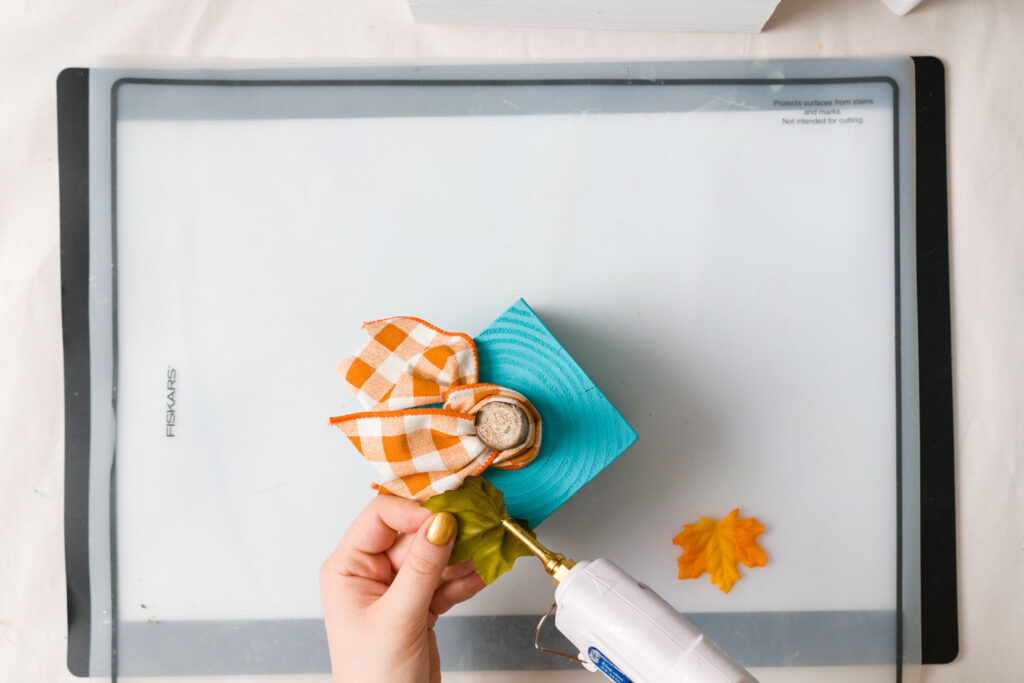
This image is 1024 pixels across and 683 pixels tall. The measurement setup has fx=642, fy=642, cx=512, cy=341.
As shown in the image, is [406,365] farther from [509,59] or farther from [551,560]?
[509,59]

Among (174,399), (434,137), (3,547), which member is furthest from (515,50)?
(3,547)

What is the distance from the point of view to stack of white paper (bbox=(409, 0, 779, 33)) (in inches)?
23.0

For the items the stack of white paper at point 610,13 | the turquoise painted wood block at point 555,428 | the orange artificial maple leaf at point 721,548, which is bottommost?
the orange artificial maple leaf at point 721,548

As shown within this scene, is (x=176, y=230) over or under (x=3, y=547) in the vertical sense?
over

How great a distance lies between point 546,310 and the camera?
62 centimetres

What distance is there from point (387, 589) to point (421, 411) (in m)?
0.14

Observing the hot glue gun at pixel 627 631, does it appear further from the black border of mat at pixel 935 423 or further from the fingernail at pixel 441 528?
the black border of mat at pixel 935 423

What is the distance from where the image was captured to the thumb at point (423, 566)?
446 millimetres

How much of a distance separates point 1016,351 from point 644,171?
0.40 meters

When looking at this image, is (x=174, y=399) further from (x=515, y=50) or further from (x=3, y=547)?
(x=515, y=50)

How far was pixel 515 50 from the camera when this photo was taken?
63 centimetres

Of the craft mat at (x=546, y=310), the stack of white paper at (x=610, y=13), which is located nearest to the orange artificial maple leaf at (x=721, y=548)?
the craft mat at (x=546, y=310)

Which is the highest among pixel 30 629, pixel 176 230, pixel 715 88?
pixel 715 88

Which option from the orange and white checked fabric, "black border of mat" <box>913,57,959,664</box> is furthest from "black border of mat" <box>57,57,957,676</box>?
the orange and white checked fabric
